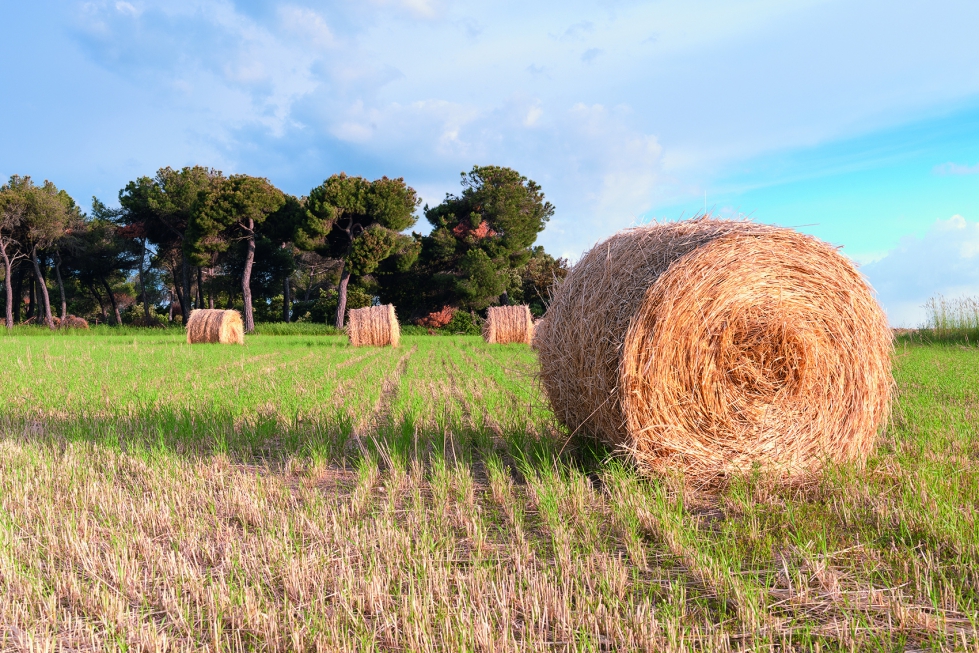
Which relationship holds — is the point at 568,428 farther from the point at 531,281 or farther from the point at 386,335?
the point at 531,281

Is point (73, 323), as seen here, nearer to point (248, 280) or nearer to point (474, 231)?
point (248, 280)

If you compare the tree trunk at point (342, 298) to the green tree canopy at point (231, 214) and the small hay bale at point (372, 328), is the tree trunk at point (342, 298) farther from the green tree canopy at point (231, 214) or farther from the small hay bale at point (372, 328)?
the small hay bale at point (372, 328)

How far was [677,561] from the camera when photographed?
303 centimetres

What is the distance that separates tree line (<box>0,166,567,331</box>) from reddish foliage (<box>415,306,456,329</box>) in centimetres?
7

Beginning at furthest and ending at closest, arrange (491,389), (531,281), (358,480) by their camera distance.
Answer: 1. (531,281)
2. (491,389)
3. (358,480)

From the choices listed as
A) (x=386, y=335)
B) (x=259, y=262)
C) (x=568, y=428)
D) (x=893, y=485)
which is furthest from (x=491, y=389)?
(x=259, y=262)

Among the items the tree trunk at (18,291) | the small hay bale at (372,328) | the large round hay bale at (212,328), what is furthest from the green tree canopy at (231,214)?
the small hay bale at (372,328)

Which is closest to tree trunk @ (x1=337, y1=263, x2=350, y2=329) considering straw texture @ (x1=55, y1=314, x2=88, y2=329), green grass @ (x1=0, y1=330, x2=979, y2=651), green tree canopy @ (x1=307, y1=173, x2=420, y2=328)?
green tree canopy @ (x1=307, y1=173, x2=420, y2=328)

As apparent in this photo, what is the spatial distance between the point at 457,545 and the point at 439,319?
112 feet

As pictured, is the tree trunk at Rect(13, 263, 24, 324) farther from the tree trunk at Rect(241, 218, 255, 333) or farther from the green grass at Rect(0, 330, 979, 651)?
the green grass at Rect(0, 330, 979, 651)

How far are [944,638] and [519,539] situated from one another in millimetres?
1799

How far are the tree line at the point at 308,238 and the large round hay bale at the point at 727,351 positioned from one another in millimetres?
28710

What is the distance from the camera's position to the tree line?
35438 mm

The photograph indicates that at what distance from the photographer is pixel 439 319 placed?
37.2 meters
